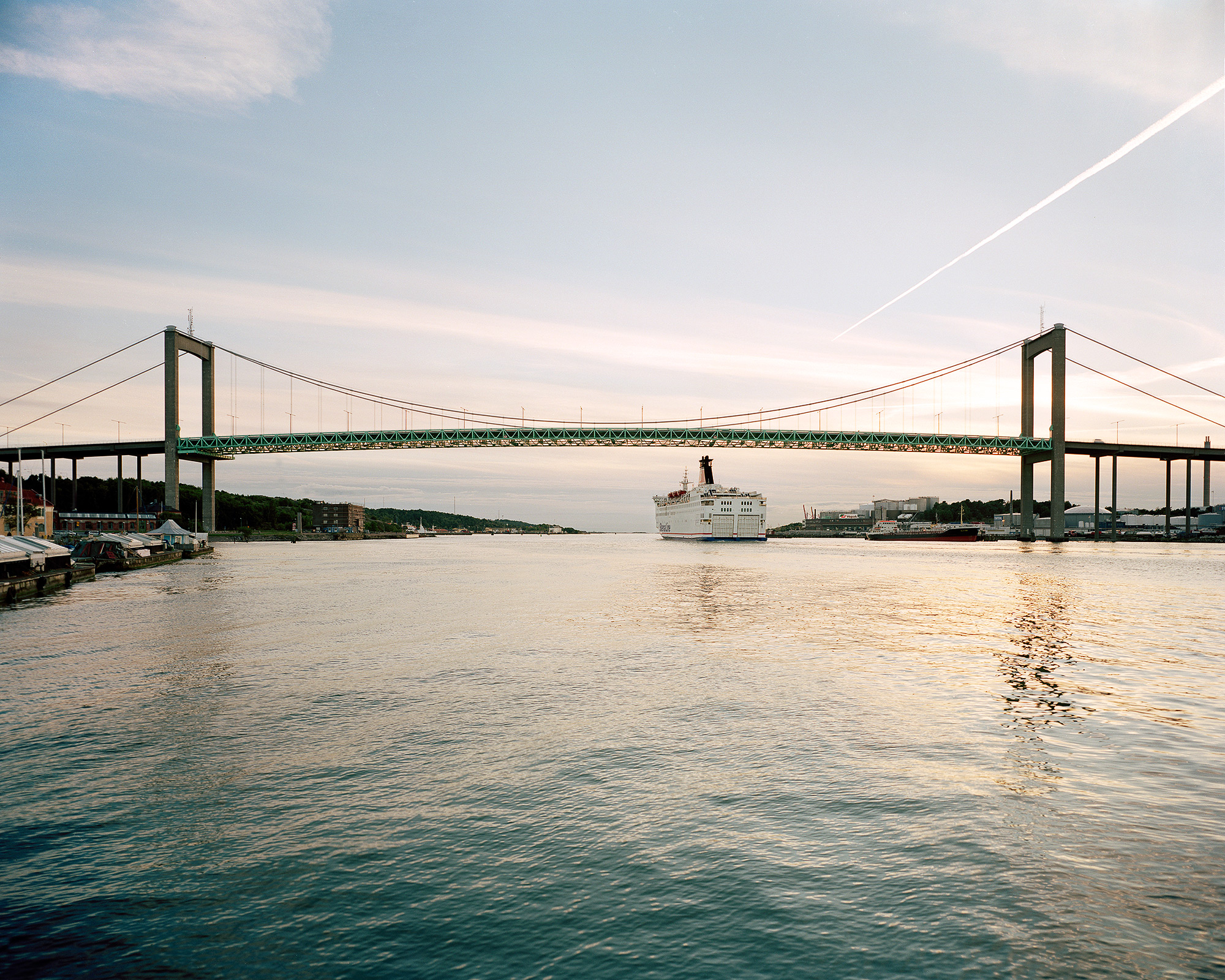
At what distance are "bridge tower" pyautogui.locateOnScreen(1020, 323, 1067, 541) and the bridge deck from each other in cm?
207

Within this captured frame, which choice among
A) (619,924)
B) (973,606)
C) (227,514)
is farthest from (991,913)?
(227,514)

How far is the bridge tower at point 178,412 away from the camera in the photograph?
71500 mm

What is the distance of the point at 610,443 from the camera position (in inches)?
3388

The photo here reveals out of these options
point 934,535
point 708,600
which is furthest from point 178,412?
point 934,535

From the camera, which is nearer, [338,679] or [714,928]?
[714,928]

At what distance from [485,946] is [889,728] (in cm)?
605

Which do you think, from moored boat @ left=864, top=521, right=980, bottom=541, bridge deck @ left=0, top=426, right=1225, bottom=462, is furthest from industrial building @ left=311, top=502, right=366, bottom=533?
moored boat @ left=864, top=521, right=980, bottom=541

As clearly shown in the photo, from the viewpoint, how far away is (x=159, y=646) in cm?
1452

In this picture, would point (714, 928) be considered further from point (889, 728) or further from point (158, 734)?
point (158, 734)

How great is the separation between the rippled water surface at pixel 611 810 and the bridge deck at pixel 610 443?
69225 mm

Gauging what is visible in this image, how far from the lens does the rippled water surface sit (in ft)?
13.9

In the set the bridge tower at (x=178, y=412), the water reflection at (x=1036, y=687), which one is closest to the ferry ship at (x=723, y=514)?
the bridge tower at (x=178, y=412)

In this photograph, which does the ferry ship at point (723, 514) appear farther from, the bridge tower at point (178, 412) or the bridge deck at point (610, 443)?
the bridge tower at point (178, 412)

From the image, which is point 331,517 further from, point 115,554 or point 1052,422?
point 1052,422
